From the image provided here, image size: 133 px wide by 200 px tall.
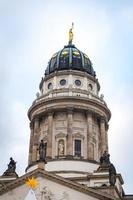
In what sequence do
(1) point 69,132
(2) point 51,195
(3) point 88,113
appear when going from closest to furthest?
(2) point 51,195 → (1) point 69,132 → (3) point 88,113

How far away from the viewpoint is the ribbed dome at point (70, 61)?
61.2 metres

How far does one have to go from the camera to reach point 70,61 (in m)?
61.3

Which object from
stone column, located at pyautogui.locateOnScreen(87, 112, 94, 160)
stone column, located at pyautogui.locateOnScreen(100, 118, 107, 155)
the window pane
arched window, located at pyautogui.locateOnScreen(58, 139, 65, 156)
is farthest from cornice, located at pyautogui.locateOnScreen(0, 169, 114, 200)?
stone column, located at pyautogui.locateOnScreen(100, 118, 107, 155)

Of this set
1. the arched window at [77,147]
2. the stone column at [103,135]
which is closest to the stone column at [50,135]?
the arched window at [77,147]

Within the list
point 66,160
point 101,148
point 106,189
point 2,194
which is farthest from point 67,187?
point 101,148

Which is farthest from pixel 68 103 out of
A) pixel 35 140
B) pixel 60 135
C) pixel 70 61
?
pixel 70 61

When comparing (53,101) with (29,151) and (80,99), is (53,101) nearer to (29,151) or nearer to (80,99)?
(80,99)

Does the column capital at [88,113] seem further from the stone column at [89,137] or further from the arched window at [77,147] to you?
the arched window at [77,147]

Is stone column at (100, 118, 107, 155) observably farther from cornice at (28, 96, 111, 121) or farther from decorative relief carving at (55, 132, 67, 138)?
decorative relief carving at (55, 132, 67, 138)

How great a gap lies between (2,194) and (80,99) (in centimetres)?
1775

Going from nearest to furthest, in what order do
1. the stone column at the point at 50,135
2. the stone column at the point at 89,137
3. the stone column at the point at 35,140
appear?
the stone column at the point at 50,135 → the stone column at the point at 89,137 → the stone column at the point at 35,140

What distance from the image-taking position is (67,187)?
42719 millimetres

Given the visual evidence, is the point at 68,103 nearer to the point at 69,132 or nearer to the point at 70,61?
the point at 69,132

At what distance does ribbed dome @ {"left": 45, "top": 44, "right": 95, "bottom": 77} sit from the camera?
61.2 metres
